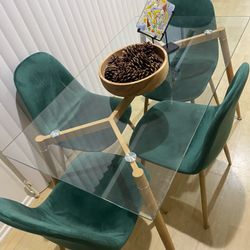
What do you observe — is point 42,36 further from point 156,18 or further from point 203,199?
point 203,199

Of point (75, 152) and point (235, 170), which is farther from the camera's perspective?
point (235, 170)

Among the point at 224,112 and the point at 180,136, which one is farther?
the point at 180,136

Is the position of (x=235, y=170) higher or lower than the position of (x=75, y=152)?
lower

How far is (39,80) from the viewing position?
142 centimetres

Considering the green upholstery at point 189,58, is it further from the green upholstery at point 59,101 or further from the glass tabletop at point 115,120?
the green upholstery at point 59,101

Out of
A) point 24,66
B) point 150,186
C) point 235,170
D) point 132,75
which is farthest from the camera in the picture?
point 235,170

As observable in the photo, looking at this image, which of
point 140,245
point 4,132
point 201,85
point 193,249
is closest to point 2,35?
point 4,132

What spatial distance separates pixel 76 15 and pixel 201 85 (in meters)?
0.93

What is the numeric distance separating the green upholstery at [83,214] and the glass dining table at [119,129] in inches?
0.7

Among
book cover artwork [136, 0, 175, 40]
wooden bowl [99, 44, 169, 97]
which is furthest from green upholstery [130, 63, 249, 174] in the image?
book cover artwork [136, 0, 175, 40]

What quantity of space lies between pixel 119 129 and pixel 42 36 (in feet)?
2.42

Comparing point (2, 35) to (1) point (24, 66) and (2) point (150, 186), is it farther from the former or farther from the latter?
(2) point (150, 186)

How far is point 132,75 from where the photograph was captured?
105 centimetres

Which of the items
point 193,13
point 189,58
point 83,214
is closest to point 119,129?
point 83,214
